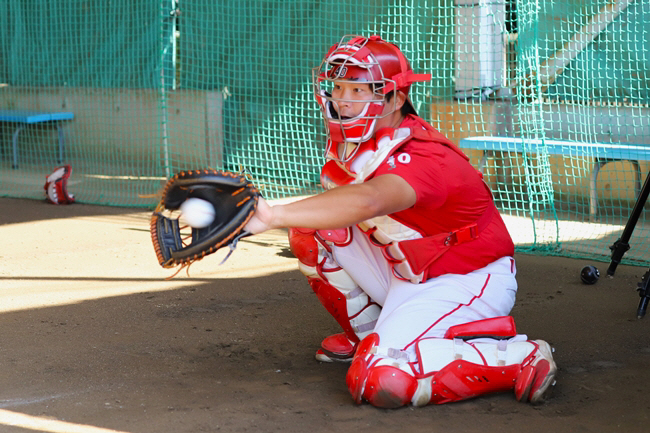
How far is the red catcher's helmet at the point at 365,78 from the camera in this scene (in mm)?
3295

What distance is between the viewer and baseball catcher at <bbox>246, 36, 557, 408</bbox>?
3035mm

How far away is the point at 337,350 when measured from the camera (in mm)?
3658

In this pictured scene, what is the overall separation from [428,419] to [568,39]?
229 inches

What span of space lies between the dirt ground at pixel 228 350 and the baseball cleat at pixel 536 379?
51 mm

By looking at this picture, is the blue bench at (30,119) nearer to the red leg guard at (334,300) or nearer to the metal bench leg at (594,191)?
the metal bench leg at (594,191)

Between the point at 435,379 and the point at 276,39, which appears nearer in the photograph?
the point at 435,379

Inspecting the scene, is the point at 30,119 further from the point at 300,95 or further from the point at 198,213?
the point at 198,213

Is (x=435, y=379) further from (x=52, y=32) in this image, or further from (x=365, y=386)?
(x=52, y=32)

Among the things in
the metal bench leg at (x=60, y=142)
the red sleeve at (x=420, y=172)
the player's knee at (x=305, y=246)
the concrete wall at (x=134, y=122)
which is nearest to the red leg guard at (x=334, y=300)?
the player's knee at (x=305, y=246)

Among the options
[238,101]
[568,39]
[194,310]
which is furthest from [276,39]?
[194,310]

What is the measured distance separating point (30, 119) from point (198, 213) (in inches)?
340

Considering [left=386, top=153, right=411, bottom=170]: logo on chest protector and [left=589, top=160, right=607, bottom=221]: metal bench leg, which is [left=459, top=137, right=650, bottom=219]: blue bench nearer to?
[left=589, top=160, right=607, bottom=221]: metal bench leg

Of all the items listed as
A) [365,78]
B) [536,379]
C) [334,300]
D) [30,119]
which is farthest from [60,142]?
[536,379]

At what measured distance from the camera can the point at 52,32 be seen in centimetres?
1113
